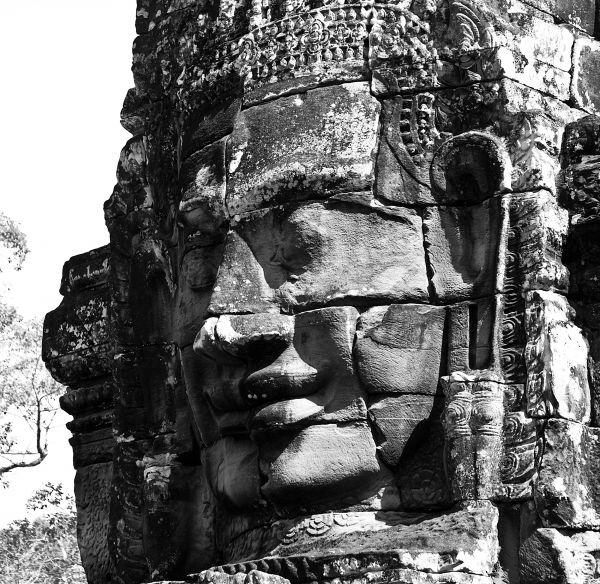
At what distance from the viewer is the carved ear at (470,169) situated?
760cm

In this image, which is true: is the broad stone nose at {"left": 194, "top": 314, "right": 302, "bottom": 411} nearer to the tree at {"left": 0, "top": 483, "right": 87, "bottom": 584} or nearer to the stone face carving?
the stone face carving

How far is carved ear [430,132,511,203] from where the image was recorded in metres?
7.60

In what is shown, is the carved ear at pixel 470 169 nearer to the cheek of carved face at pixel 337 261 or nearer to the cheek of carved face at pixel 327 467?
the cheek of carved face at pixel 337 261

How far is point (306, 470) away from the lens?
7.58 meters

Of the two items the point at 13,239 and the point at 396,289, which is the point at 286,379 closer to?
the point at 396,289

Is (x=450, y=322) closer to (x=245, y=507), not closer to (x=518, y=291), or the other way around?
(x=518, y=291)

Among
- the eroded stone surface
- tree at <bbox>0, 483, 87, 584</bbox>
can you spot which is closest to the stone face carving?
the eroded stone surface

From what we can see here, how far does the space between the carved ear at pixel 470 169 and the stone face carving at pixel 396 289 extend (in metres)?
0.01

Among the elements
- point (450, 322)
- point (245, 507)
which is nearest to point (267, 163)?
point (450, 322)

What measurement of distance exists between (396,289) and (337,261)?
0.31m

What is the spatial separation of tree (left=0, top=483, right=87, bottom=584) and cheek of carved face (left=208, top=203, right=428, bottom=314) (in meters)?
12.7

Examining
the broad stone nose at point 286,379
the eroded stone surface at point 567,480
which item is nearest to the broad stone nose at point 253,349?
the broad stone nose at point 286,379

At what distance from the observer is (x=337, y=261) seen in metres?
7.72

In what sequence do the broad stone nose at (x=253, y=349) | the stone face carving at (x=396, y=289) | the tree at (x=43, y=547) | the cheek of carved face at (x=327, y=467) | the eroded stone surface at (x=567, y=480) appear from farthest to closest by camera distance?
the tree at (x=43, y=547) → the broad stone nose at (x=253, y=349) → the cheek of carved face at (x=327, y=467) → the stone face carving at (x=396, y=289) → the eroded stone surface at (x=567, y=480)
